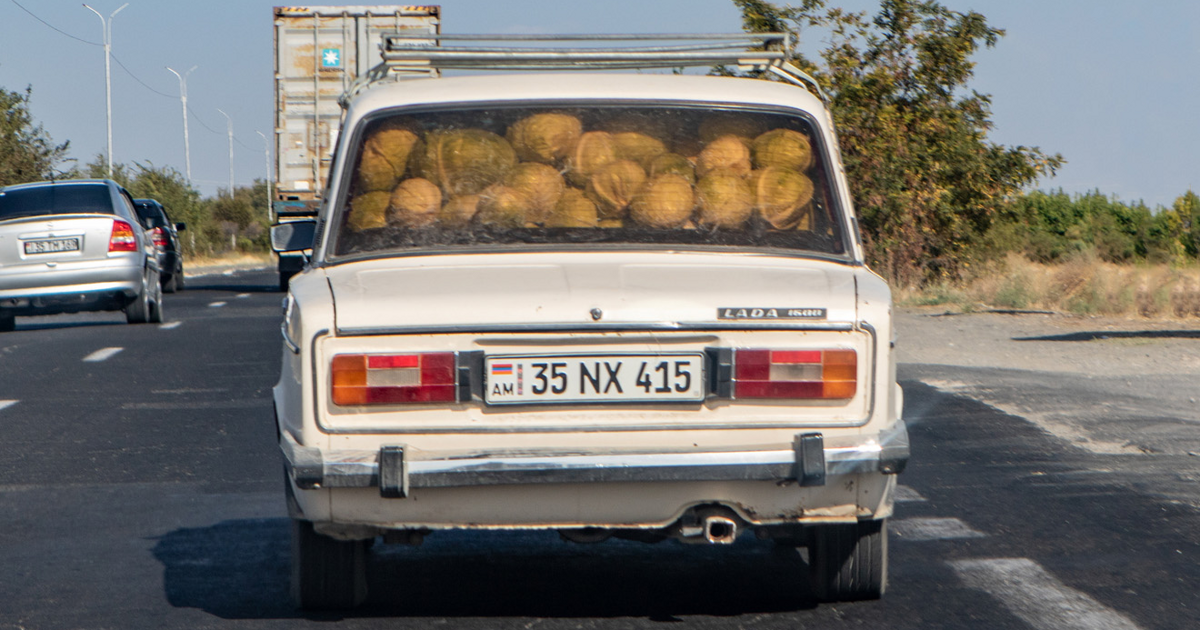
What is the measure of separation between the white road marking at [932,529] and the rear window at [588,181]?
1700mm

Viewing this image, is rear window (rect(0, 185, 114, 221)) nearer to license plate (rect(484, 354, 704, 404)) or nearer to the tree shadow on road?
the tree shadow on road

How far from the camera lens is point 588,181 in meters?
5.04

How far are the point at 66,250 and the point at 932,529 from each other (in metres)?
13.7

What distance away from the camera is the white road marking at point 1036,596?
4719 mm

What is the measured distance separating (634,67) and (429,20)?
2142cm

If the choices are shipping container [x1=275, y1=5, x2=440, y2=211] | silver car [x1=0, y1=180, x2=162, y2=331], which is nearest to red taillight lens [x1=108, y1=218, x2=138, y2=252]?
silver car [x1=0, y1=180, x2=162, y2=331]

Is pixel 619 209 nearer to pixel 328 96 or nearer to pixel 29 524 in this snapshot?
pixel 29 524

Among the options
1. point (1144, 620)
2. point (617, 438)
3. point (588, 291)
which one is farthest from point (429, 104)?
point (1144, 620)

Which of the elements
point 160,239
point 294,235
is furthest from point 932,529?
point 160,239

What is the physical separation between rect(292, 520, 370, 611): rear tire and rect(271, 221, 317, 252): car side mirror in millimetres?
1421

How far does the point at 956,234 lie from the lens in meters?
26.8

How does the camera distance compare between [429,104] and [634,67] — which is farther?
[634,67]

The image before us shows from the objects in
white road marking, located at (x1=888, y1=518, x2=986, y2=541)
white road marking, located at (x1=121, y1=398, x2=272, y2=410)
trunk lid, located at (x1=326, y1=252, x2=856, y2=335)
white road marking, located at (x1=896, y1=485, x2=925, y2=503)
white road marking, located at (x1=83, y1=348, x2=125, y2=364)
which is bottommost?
white road marking, located at (x1=83, y1=348, x2=125, y2=364)

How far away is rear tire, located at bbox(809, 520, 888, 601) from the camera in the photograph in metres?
4.81
